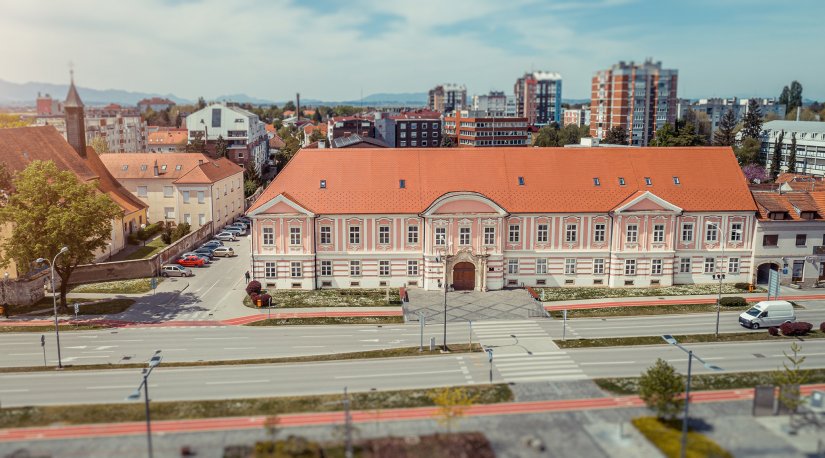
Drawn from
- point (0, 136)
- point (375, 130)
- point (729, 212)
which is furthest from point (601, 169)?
point (375, 130)

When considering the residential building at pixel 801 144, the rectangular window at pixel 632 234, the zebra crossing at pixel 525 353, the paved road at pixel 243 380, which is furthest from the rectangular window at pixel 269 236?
the residential building at pixel 801 144

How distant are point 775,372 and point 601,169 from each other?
29603mm

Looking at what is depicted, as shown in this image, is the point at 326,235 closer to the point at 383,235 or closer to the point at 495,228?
the point at 383,235

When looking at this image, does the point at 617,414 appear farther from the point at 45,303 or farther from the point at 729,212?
the point at 45,303

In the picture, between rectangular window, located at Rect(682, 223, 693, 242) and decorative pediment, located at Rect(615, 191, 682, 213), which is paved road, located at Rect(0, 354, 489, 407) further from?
rectangular window, located at Rect(682, 223, 693, 242)

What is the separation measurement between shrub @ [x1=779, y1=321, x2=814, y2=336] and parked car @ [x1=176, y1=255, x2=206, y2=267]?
5824 cm

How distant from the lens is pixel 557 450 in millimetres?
33594

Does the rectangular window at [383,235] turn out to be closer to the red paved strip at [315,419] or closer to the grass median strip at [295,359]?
the grass median strip at [295,359]

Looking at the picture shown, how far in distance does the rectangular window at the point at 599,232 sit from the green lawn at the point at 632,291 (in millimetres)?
4894

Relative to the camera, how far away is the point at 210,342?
5134 centimetres

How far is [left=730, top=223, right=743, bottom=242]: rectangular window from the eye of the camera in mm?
66562

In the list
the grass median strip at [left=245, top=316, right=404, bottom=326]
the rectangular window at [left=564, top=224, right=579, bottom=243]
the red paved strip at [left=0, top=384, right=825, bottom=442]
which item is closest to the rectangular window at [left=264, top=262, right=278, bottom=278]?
the grass median strip at [left=245, top=316, right=404, bottom=326]

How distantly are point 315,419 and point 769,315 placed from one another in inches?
1495

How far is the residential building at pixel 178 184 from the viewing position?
90.7 metres
